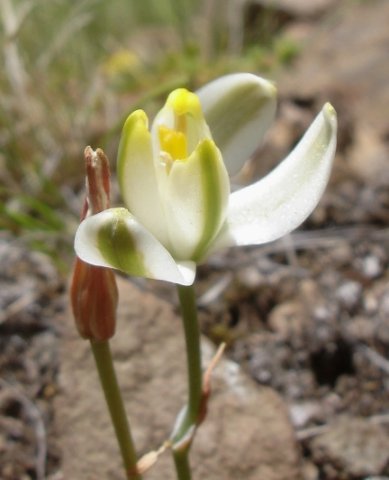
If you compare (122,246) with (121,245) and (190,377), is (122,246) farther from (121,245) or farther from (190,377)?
(190,377)

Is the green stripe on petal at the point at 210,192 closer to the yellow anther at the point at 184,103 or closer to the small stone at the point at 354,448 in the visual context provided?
the yellow anther at the point at 184,103

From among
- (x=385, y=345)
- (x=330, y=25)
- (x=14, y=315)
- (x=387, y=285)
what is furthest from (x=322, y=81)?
(x=14, y=315)

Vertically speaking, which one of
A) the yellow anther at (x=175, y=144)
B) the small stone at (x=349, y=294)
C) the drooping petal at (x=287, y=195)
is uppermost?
the yellow anther at (x=175, y=144)

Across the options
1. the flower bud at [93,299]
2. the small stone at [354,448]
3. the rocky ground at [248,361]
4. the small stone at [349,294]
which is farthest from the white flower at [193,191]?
the small stone at [349,294]

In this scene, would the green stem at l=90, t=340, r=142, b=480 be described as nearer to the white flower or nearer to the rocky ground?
the white flower

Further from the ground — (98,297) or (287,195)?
(287,195)

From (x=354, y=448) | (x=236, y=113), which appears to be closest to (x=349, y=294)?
(x=354, y=448)
